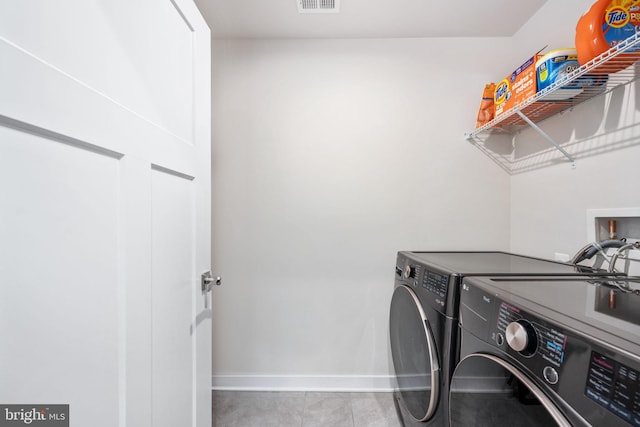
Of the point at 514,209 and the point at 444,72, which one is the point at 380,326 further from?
the point at 444,72

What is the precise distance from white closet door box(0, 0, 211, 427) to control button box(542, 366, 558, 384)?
3.21ft

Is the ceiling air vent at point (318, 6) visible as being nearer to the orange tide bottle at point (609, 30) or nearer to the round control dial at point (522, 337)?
the orange tide bottle at point (609, 30)

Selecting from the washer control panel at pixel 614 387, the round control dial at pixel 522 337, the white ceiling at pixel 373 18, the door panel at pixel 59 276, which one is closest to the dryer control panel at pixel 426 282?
the round control dial at pixel 522 337

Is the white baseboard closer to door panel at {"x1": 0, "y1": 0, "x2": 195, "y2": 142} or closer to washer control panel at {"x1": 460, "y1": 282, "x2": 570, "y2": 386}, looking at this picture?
washer control panel at {"x1": 460, "y1": 282, "x2": 570, "y2": 386}

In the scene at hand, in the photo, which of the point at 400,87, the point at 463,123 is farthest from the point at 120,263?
the point at 463,123

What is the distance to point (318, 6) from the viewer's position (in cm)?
158

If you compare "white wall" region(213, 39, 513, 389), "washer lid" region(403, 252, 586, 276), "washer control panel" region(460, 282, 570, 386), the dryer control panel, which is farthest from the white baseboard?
"washer control panel" region(460, 282, 570, 386)

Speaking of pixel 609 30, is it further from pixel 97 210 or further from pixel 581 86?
pixel 97 210

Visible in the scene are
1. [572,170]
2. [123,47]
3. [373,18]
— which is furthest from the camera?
[373,18]

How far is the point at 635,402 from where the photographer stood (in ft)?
1.42

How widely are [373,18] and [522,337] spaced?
180 centimetres

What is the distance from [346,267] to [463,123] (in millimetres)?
1235
